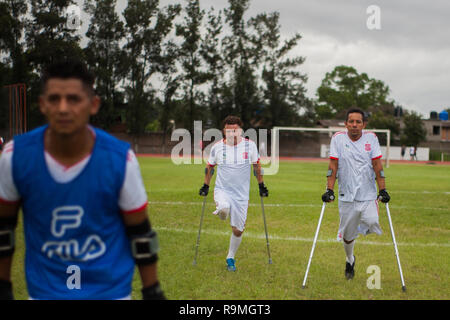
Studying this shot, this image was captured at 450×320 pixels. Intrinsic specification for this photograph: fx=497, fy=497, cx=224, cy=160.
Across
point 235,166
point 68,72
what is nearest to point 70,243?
point 68,72

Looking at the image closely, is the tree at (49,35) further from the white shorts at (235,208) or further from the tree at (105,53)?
the white shorts at (235,208)

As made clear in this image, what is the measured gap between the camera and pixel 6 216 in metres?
2.71

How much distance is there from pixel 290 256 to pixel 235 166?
1907 mm

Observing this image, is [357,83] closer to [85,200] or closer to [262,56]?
[262,56]

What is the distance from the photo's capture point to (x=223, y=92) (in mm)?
67438

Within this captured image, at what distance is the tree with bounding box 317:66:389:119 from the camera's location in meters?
106

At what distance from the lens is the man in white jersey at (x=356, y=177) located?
7.24 m

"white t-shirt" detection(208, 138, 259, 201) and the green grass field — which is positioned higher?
"white t-shirt" detection(208, 138, 259, 201)

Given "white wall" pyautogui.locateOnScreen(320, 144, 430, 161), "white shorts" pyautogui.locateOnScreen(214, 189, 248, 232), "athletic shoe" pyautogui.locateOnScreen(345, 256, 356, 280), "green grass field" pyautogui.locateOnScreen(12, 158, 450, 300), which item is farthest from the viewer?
"white wall" pyautogui.locateOnScreen(320, 144, 430, 161)

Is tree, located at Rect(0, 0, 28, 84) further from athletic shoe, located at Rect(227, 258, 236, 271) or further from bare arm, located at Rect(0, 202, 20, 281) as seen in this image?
bare arm, located at Rect(0, 202, 20, 281)

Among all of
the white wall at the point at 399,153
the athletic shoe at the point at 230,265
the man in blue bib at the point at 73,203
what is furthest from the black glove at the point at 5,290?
the white wall at the point at 399,153

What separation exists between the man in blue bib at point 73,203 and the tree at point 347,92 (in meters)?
105

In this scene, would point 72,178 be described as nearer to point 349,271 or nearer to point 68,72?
point 68,72

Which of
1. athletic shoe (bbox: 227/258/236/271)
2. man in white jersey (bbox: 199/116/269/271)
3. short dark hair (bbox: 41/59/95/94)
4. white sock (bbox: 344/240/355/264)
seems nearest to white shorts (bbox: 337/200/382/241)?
white sock (bbox: 344/240/355/264)
